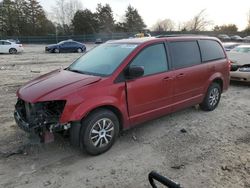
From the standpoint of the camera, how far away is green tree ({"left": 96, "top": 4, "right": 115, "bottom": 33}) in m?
68.1

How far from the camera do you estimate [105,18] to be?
70.3 metres

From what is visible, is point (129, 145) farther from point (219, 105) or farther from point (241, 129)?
point (219, 105)

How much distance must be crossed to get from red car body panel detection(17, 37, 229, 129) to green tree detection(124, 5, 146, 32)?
69970 mm

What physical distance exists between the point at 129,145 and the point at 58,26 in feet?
224

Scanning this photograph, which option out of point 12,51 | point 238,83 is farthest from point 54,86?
point 12,51

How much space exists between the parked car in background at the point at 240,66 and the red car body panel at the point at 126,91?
4.32 metres

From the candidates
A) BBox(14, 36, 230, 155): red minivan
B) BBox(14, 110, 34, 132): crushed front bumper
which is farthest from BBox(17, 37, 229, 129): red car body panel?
BBox(14, 110, 34, 132): crushed front bumper

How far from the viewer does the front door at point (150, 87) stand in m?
4.86

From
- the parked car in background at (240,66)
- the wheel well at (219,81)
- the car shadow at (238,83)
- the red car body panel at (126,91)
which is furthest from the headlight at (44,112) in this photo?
the car shadow at (238,83)

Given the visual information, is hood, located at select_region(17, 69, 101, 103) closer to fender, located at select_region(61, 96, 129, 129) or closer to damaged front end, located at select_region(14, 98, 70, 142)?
damaged front end, located at select_region(14, 98, 70, 142)

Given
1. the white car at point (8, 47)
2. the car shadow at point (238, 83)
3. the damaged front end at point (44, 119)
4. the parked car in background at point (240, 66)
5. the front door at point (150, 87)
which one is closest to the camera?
the damaged front end at point (44, 119)

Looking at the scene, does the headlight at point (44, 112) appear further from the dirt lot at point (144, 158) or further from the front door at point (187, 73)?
the front door at point (187, 73)

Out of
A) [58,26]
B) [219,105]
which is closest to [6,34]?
[58,26]

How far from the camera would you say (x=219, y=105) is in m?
7.49
